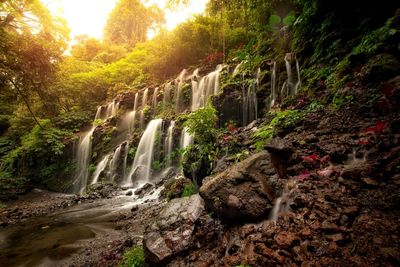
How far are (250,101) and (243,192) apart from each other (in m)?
5.77

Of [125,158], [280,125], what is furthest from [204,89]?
[280,125]

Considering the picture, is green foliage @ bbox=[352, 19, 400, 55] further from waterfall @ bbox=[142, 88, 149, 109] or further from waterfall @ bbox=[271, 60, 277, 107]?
waterfall @ bbox=[142, 88, 149, 109]

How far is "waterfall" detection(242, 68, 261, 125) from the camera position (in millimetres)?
7895

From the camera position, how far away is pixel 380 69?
383 centimetres

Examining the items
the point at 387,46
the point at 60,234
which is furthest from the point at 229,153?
the point at 60,234

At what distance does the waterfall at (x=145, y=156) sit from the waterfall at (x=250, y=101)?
193 inches

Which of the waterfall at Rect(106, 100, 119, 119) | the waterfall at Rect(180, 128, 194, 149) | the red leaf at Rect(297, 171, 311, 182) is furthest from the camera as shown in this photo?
the waterfall at Rect(106, 100, 119, 119)

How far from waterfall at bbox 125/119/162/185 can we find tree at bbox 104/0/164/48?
22.6 meters

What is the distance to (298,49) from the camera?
7.34 meters

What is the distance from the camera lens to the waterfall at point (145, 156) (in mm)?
10211

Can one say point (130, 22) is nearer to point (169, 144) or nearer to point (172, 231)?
point (169, 144)

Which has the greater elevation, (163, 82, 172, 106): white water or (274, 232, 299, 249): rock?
(163, 82, 172, 106): white water

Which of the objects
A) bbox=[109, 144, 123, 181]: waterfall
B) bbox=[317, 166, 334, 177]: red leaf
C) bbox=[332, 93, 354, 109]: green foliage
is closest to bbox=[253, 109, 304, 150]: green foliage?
bbox=[332, 93, 354, 109]: green foliage

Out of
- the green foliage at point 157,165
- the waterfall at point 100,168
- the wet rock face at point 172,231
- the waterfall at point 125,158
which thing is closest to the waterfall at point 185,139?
the green foliage at point 157,165
